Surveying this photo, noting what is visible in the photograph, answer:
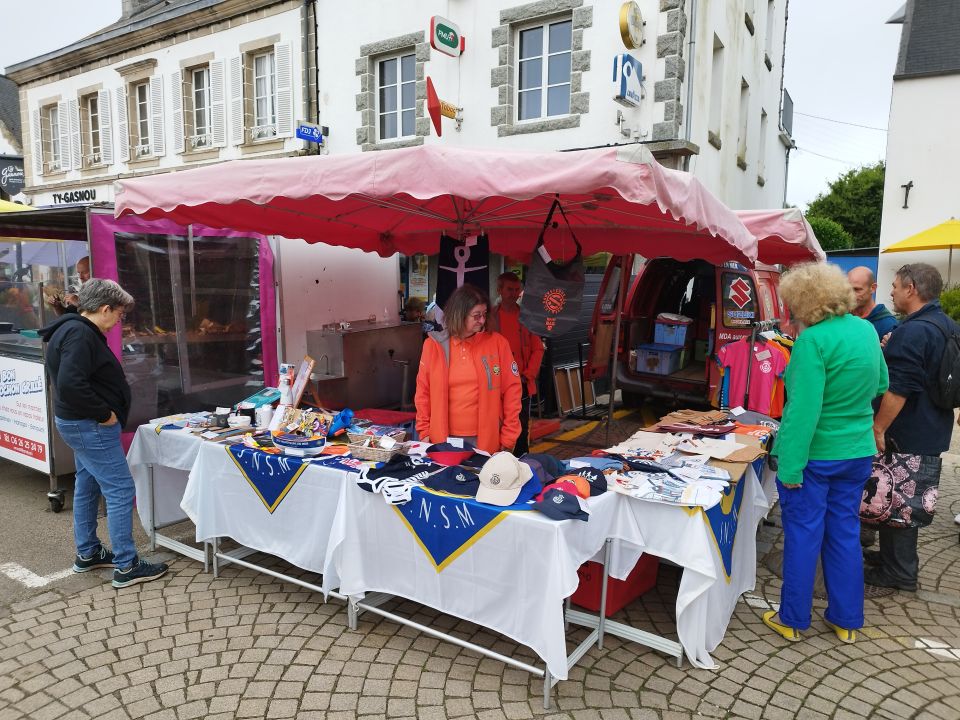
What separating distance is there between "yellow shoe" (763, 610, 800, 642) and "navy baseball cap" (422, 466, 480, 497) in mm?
1780

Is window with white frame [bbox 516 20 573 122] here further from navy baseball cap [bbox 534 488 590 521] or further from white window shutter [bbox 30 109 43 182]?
white window shutter [bbox 30 109 43 182]

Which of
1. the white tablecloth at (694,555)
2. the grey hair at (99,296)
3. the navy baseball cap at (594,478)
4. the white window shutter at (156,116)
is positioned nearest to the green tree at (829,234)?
the white window shutter at (156,116)

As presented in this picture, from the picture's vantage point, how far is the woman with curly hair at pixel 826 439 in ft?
9.91

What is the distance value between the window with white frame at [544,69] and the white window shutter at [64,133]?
12.5 metres

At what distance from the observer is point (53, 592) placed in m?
3.74

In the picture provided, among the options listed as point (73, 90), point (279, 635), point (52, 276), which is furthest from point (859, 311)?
point (73, 90)

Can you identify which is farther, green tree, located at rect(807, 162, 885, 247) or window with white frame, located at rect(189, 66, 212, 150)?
green tree, located at rect(807, 162, 885, 247)

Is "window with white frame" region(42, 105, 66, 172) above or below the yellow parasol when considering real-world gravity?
above

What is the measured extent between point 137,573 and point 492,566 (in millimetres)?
2359

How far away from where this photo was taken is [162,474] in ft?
14.4

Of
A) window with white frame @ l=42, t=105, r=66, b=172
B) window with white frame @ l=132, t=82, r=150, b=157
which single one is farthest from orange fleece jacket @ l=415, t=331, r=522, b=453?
window with white frame @ l=42, t=105, r=66, b=172

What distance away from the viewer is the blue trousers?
3.13 metres

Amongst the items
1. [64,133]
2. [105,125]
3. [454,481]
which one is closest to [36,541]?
[454,481]

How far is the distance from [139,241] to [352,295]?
2009 mm
